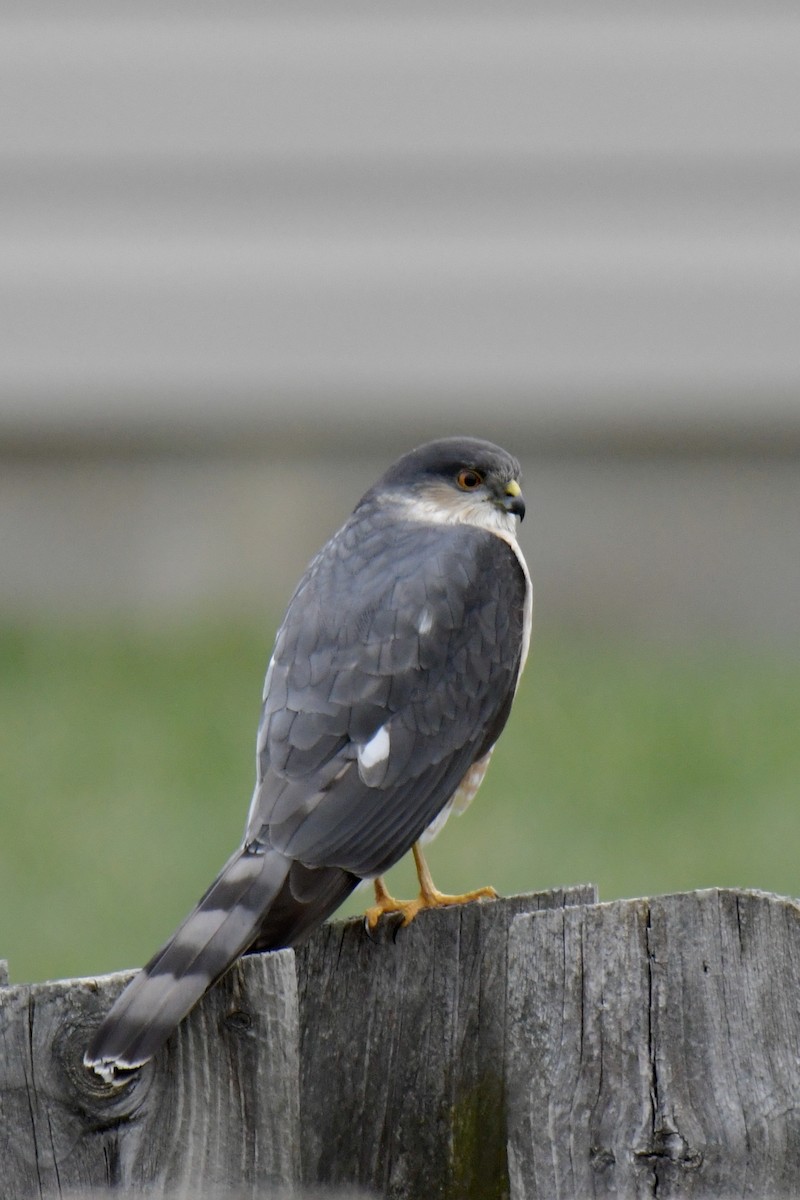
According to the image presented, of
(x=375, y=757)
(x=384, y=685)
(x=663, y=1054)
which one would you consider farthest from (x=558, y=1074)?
(x=384, y=685)

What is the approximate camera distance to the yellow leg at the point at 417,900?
9.75 ft

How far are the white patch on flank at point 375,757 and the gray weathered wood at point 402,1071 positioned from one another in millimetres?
583

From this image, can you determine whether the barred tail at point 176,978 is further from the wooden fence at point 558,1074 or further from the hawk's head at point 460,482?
the hawk's head at point 460,482

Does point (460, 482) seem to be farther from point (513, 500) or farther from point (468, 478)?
point (513, 500)

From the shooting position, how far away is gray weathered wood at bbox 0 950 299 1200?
92.5 inches

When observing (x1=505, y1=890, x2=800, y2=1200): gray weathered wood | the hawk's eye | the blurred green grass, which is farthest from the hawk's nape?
the blurred green grass

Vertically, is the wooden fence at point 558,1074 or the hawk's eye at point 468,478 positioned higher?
the hawk's eye at point 468,478

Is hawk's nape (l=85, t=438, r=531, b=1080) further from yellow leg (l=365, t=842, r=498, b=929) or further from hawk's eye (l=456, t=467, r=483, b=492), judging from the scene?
hawk's eye (l=456, t=467, r=483, b=492)

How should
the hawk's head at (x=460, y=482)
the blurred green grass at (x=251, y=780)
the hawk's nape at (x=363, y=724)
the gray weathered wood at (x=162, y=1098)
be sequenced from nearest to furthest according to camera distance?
the gray weathered wood at (x=162, y=1098) → the hawk's nape at (x=363, y=724) → the hawk's head at (x=460, y=482) → the blurred green grass at (x=251, y=780)

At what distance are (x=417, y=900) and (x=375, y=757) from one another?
34 centimetres

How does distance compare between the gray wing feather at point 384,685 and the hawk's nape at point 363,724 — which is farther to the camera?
the gray wing feather at point 384,685

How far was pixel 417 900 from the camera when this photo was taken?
3477 mm

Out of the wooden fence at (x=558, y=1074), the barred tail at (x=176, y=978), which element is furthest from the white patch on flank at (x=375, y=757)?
the wooden fence at (x=558, y=1074)

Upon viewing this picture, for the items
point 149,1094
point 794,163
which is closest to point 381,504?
point 149,1094
